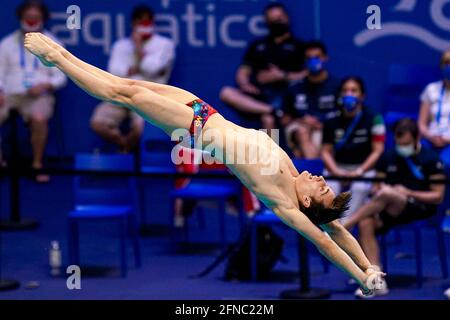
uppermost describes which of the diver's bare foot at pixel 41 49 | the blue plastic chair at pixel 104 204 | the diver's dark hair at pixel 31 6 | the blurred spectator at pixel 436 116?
the diver's dark hair at pixel 31 6

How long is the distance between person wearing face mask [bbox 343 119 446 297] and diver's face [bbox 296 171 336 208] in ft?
6.20

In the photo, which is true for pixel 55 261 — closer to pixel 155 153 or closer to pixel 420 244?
pixel 155 153

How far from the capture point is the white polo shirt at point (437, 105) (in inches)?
448

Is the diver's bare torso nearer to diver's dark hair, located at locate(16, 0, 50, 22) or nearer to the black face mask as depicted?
the black face mask

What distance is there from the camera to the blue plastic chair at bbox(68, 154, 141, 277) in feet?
34.9

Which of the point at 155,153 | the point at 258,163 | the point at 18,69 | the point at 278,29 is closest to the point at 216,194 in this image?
the point at 155,153

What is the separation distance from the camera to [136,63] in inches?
487

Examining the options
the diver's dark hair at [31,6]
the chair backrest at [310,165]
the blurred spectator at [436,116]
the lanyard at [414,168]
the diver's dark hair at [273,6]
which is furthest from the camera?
the diver's dark hair at [31,6]

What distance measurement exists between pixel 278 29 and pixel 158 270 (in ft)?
9.67

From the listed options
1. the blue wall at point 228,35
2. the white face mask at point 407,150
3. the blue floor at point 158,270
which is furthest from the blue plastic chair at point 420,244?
the blue wall at point 228,35

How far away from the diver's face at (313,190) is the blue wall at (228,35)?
4305 mm

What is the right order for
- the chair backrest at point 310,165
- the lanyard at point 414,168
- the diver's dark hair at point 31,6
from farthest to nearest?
1. the diver's dark hair at point 31,6
2. the lanyard at point 414,168
3. the chair backrest at point 310,165

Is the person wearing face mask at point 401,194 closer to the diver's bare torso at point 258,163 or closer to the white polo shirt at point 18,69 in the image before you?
the diver's bare torso at point 258,163
